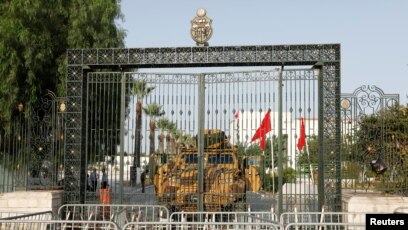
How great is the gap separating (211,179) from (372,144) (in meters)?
3.63

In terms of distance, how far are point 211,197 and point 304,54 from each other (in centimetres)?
381

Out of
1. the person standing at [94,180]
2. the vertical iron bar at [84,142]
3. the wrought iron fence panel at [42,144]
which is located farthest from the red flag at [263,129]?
the wrought iron fence panel at [42,144]

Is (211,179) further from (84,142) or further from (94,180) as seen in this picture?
(84,142)

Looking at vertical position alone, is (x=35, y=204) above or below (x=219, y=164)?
below

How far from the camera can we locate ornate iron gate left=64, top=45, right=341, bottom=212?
11625 millimetres

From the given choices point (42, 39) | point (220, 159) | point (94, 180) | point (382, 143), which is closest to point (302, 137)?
point (382, 143)

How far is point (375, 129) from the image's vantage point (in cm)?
1162

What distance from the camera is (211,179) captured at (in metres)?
12.4

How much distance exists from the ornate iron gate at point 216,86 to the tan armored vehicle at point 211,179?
551mm

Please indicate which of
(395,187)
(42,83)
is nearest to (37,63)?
(42,83)

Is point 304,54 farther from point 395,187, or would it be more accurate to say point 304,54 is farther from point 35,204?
point 35,204

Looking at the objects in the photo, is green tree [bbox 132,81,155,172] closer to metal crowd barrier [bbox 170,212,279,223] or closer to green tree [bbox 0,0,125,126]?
metal crowd barrier [bbox 170,212,279,223]

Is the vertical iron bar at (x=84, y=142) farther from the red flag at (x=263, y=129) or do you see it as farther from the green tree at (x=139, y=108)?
the red flag at (x=263, y=129)

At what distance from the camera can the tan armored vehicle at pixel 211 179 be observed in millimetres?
12289
